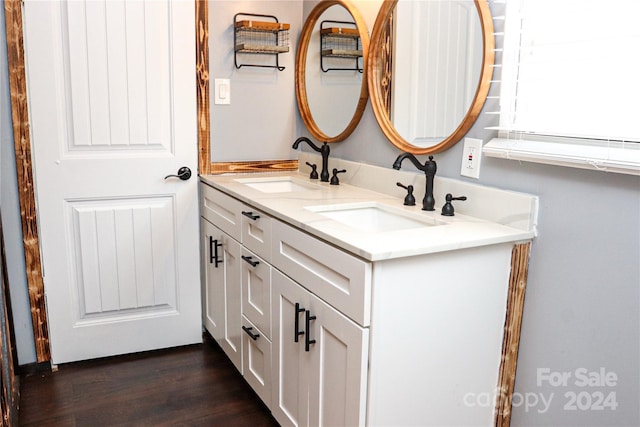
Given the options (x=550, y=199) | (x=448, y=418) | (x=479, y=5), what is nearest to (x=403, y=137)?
(x=479, y=5)

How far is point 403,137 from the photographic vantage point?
2.18 metres

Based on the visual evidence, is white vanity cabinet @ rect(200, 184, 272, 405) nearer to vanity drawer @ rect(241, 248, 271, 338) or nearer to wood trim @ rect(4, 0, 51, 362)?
vanity drawer @ rect(241, 248, 271, 338)

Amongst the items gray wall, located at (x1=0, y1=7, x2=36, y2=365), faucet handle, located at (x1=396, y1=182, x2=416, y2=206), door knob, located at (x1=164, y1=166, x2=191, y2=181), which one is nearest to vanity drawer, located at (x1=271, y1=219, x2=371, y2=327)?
faucet handle, located at (x1=396, y1=182, x2=416, y2=206)

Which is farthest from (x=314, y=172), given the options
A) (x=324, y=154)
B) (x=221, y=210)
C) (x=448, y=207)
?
(x=448, y=207)

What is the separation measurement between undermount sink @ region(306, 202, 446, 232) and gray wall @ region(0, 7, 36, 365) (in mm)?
1380

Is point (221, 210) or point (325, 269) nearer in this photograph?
point (325, 269)

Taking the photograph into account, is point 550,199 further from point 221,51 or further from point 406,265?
point 221,51

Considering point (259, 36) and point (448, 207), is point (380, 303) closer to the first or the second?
point (448, 207)

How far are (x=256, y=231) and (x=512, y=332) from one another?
3.16 ft

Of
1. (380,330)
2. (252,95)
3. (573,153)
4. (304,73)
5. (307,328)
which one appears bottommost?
(307,328)

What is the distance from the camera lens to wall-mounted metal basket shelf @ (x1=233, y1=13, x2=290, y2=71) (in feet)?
8.86

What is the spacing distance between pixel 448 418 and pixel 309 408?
17.1 inches

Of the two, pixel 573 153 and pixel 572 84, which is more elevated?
pixel 572 84

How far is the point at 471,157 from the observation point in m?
1.85
